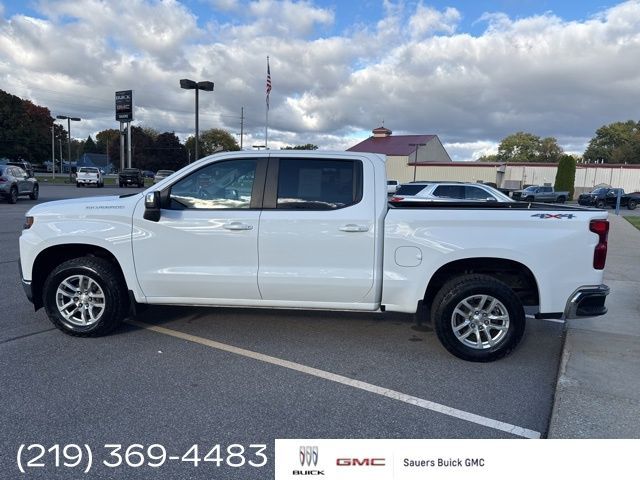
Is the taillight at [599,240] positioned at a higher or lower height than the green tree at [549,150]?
lower

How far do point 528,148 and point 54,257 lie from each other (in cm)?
11146

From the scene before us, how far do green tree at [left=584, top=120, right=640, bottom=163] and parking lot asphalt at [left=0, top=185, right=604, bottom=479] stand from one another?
101m

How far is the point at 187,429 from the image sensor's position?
318 centimetres

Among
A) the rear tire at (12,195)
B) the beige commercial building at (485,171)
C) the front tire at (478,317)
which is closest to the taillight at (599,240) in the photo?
the front tire at (478,317)

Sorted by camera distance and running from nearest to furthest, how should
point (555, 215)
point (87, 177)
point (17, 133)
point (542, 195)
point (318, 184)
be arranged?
point (555, 215), point (318, 184), point (542, 195), point (87, 177), point (17, 133)

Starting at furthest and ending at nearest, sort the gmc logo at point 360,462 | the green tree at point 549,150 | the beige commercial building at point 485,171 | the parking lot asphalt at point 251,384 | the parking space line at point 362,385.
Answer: the green tree at point 549,150 → the beige commercial building at point 485,171 → the parking space line at point 362,385 → the parking lot asphalt at point 251,384 → the gmc logo at point 360,462

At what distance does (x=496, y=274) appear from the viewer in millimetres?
4723

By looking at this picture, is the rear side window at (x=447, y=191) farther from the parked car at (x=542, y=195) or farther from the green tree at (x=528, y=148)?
the green tree at (x=528, y=148)

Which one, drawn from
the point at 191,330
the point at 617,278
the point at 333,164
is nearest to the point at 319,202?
the point at 333,164

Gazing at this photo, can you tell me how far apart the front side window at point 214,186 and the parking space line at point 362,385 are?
1383 mm

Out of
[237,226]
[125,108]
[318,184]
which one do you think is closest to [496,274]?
[318,184]

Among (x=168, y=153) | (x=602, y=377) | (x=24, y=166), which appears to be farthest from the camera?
(x=168, y=153)

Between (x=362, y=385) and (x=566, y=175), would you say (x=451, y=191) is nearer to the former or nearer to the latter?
(x=362, y=385)

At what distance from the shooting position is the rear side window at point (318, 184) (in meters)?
4.49
